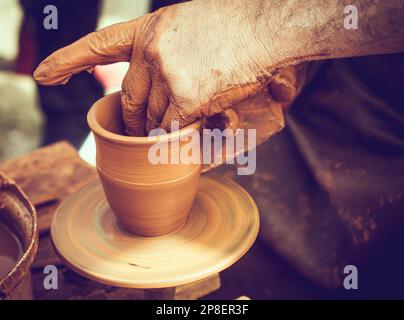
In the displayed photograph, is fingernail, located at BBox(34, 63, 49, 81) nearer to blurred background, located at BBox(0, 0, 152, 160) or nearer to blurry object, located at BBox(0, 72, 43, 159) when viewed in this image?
blurred background, located at BBox(0, 0, 152, 160)

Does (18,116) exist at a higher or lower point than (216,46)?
lower

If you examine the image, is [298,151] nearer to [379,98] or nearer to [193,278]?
[379,98]

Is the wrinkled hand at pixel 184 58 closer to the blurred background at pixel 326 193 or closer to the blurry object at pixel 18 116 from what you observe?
the blurred background at pixel 326 193

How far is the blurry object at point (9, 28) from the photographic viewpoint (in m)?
4.43

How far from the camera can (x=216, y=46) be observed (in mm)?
1208

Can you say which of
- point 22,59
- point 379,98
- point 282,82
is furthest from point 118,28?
point 22,59

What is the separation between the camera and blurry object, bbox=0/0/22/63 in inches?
175

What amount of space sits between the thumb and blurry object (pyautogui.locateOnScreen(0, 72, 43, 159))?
250cm

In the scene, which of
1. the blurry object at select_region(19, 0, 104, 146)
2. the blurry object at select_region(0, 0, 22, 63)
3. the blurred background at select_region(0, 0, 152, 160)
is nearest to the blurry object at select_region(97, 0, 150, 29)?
the blurred background at select_region(0, 0, 152, 160)

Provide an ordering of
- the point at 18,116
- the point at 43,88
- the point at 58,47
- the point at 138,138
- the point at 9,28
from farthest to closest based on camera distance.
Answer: the point at 9,28 < the point at 18,116 < the point at 43,88 < the point at 58,47 < the point at 138,138

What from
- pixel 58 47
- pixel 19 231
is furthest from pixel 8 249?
pixel 58 47

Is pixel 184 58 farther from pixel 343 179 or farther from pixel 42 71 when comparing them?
pixel 343 179

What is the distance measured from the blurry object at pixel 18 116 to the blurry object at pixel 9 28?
0.24m

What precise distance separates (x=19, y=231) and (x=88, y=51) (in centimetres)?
48
